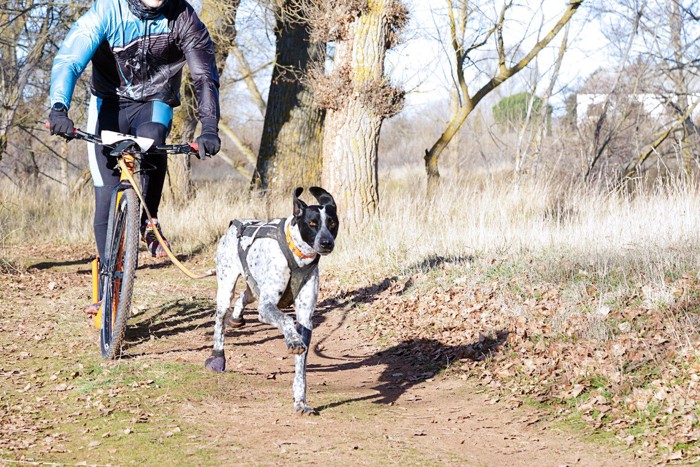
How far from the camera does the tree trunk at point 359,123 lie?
33.0 ft

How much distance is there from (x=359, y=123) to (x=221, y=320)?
529cm

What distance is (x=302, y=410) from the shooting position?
14.4 ft

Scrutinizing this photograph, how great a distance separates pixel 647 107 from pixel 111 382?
52.1ft

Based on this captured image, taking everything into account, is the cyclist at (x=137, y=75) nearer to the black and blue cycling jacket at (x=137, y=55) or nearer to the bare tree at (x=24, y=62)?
the black and blue cycling jacket at (x=137, y=55)

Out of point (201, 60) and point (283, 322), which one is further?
point (201, 60)

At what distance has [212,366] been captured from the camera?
5340 millimetres

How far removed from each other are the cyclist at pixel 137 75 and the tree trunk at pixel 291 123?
9.07 meters

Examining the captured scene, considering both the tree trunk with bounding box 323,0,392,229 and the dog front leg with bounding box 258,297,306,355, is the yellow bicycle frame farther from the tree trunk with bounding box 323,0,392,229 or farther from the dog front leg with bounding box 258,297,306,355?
the tree trunk with bounding box 323,0,392,229

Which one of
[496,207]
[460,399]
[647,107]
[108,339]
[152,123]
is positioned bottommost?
[460,399]

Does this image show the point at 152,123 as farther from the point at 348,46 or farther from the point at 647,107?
the point at 647,107

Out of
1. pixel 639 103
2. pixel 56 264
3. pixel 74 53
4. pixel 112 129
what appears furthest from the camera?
pixel 639 103

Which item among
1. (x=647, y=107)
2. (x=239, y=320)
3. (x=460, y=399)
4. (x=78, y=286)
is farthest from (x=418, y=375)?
(x=647, y=107)

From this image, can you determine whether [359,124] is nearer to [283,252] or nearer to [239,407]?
[283,252]

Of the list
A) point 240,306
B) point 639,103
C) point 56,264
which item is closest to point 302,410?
point 240,306
